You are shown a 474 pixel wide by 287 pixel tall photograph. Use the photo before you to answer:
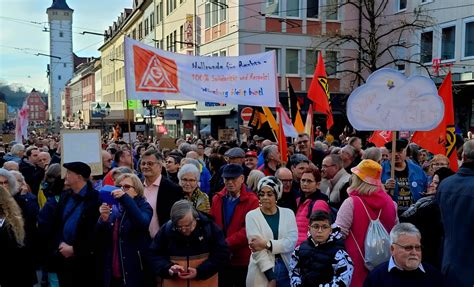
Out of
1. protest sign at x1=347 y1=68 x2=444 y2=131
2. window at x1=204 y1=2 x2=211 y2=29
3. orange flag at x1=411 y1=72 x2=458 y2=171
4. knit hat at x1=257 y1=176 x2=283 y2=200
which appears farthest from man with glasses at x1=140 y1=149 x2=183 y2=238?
window at x1=204 y1=2 x2=211 y2=29

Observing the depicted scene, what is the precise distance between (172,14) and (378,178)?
37.1m

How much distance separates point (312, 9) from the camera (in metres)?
28.6

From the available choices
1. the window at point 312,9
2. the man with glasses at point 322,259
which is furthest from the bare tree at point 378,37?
the man with glasses at point 322,259

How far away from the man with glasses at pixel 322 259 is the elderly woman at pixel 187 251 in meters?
0.73

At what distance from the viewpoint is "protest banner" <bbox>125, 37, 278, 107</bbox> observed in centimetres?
754

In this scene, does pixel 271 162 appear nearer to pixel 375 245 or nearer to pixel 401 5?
pixel 375 245

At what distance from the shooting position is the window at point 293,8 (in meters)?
28.0

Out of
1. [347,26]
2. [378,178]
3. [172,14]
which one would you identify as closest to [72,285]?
[378,178]

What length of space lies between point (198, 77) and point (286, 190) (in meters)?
3.27

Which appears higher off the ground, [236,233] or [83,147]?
[83,147]

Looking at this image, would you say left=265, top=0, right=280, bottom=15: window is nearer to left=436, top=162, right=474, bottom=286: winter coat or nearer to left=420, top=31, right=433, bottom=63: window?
left=420, top=31, right=433, bottom=63: window

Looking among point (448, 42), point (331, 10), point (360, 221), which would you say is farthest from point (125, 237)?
point (331, 10)

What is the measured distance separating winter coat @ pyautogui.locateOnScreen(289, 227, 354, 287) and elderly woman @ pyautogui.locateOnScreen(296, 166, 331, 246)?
66 centimetres

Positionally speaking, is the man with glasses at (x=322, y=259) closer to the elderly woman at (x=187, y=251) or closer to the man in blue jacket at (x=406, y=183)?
the elderly woman at (x=187, y=251)
